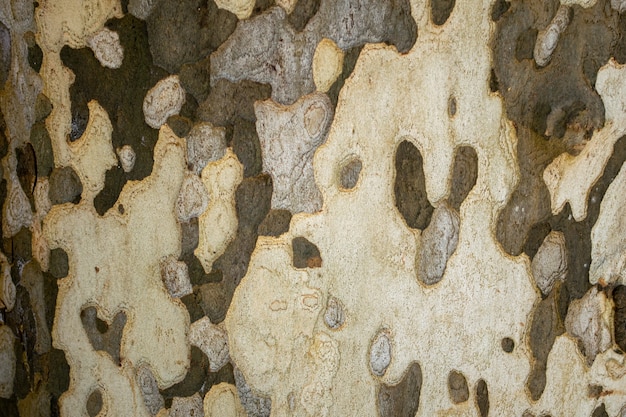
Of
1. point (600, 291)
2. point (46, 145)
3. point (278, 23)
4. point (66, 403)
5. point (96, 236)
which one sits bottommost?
point (66, 403)

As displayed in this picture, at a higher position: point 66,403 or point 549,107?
point 549,107

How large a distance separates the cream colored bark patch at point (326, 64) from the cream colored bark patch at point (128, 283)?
8.8 inches

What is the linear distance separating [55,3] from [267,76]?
333 mm

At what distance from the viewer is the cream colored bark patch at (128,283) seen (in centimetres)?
98

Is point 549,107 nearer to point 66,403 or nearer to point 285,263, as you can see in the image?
point 285,263

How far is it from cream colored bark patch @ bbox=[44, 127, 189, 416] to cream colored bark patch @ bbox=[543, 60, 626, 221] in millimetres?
562

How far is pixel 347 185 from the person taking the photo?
0.97m

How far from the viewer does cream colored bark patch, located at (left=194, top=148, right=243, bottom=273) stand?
956 mm

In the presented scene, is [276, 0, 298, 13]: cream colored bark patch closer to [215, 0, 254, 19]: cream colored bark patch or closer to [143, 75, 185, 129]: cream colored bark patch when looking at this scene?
[215, 0, 254, 19]: cream colored bark patch

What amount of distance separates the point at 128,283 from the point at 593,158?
0.74m

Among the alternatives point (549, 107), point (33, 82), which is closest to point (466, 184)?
point (549, 107)

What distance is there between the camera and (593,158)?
3.34 feet

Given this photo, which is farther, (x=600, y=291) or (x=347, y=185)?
(x=600, y=291)

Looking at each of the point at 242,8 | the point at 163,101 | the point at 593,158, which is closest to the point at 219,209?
the point at 163,101
